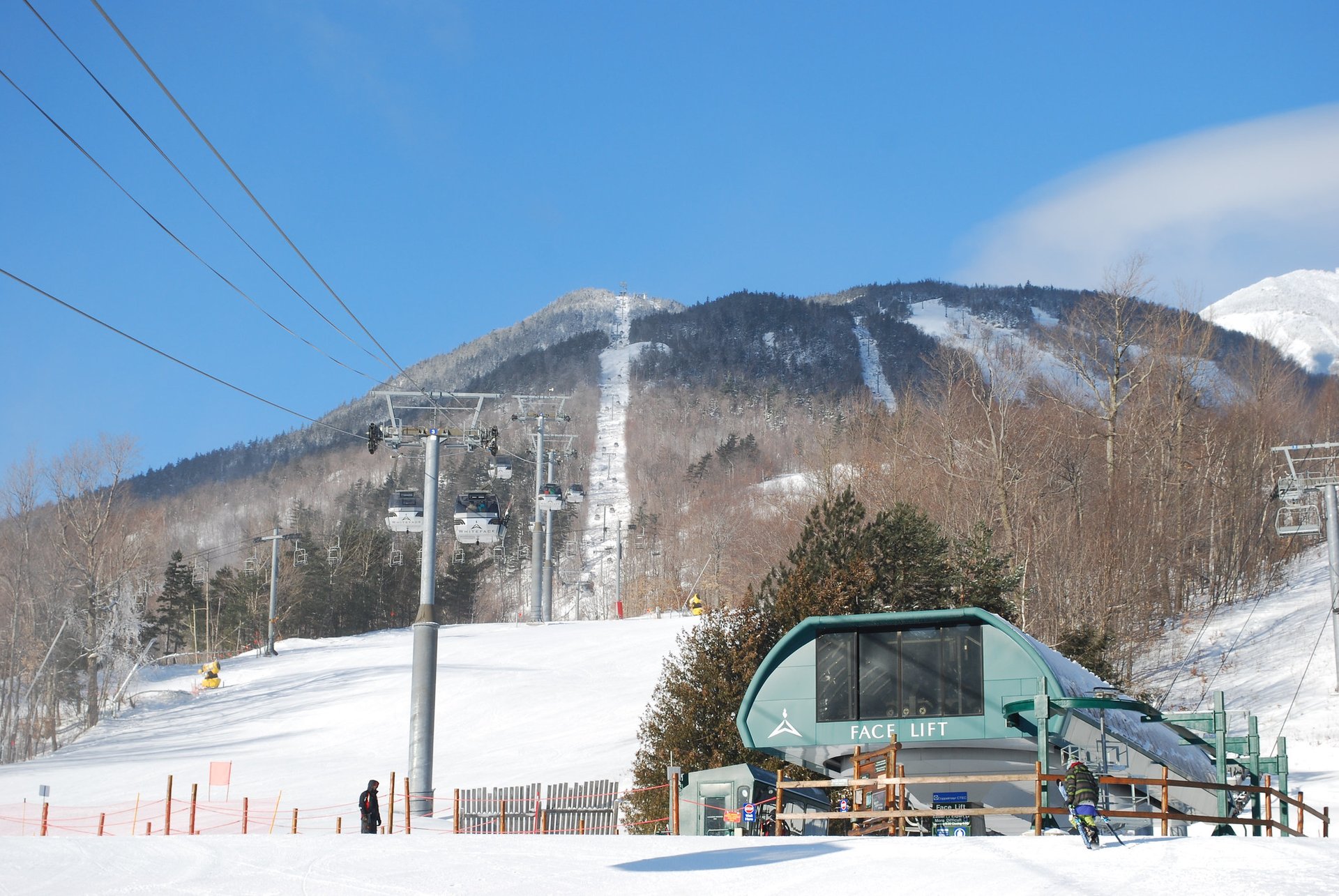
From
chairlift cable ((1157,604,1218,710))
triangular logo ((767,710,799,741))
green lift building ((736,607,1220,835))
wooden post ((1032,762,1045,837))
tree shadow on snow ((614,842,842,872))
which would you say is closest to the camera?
tree shadow on snow ((614,842,842,872))

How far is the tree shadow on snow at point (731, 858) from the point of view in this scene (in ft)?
43.5

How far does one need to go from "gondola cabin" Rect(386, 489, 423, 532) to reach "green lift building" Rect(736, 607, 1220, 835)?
11033mm

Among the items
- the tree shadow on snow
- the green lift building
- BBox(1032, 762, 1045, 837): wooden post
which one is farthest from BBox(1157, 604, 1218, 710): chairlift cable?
the tree shadow on snow

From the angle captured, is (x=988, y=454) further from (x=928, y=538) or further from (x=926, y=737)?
(x=926, y=737)

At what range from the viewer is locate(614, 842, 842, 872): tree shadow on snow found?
13.2m

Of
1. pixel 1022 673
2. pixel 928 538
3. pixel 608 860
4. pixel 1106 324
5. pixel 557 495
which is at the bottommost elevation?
pixel 608 860

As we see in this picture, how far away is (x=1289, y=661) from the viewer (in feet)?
126

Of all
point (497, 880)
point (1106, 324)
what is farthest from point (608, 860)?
point (1106, 324)

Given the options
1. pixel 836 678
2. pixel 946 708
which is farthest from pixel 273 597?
pixel 946 708

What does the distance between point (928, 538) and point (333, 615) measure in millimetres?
61782

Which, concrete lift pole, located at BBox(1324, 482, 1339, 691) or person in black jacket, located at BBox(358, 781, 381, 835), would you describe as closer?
person in black jacket, located at BBox(358, 781, 381, 835)

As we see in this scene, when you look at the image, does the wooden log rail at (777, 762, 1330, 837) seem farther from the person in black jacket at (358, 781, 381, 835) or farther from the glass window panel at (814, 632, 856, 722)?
the person in black jacket at (358, 781, 381, 835)

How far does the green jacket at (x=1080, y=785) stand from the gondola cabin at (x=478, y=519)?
24452mm

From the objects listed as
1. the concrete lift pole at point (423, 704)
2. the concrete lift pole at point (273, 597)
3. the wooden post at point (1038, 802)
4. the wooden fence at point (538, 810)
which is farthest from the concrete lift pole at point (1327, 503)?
the concrete lift pole at point (273, 597)
